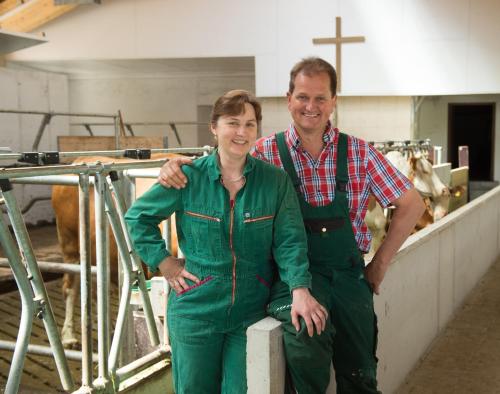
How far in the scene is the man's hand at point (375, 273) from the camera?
2.70 meters

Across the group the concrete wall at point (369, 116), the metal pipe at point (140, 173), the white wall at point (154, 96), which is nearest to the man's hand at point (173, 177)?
the metal pipe at point (140, 173)


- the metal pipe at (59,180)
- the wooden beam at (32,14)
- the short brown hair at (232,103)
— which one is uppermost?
the wooden beam at (32,14)

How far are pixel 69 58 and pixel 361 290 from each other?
11.7 meters

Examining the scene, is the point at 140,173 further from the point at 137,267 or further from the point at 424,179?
the point at 424,179

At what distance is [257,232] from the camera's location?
2209 mm

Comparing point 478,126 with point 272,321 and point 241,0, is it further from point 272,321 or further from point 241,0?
point 272,321

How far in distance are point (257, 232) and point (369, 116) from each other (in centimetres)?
1058

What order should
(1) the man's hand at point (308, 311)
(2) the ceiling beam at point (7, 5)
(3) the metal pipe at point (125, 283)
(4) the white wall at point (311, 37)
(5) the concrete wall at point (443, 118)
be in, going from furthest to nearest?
(5) the concrete wall at point (443, 118) → (2) the ceiling beam at point (7, 5) → (4) the white wall at point (311, 37) → (3) the metal pipe at point (125, 283) → (1) the man's hand at point (308, 311)

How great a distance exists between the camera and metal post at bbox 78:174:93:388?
3.08 metres

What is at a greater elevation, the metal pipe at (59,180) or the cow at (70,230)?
the metal pipe at (59,180)

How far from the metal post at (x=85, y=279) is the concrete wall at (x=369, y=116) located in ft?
31.4

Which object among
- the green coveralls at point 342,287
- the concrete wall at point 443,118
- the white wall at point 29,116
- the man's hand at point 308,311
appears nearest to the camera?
the man's hand at point 308,311

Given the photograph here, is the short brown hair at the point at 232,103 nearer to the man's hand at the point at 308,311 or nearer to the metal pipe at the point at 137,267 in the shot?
the man's hand at the point at 308,311

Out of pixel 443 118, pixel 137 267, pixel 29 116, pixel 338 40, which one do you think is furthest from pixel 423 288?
pixel 443 118
